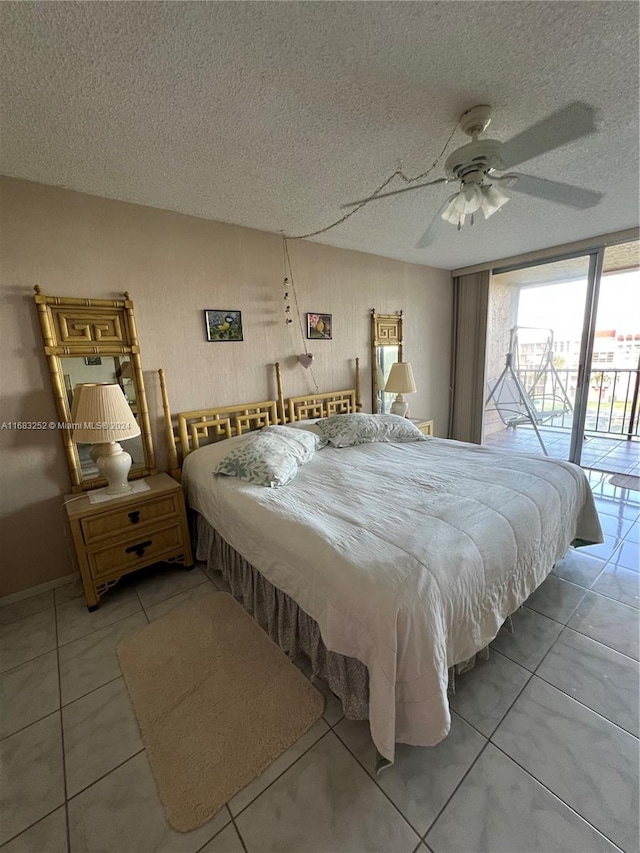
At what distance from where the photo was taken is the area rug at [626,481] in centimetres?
324

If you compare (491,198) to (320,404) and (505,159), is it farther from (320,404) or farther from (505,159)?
(320,404)

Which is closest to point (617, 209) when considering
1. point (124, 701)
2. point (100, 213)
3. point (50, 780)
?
point (100, 213)

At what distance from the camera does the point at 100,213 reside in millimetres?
2051

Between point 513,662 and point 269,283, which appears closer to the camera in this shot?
point 513,662

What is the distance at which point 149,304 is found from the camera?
7.44 feet

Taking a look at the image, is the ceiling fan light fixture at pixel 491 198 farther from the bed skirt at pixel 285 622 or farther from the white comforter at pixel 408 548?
the bed skirt at pixel 285 622

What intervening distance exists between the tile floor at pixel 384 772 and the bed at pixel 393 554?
19cm

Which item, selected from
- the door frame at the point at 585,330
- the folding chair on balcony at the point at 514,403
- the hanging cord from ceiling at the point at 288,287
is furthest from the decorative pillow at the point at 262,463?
the folding chair on balcony at the point at 514,403

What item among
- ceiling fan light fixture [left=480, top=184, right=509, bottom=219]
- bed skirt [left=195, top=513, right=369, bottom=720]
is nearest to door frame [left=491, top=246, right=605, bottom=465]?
ceiling fan light fixture [left=480, top=184, right=509, bottom=219]

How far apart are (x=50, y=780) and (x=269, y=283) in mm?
2956

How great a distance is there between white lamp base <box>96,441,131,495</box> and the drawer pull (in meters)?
0.33

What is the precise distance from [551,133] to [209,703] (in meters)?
2.55

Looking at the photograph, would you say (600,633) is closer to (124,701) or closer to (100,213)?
(124,701)

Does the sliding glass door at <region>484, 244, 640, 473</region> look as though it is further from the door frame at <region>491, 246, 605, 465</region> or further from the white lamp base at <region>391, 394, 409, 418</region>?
the white lamp base at <region>391, 394, 409, 418</region>
